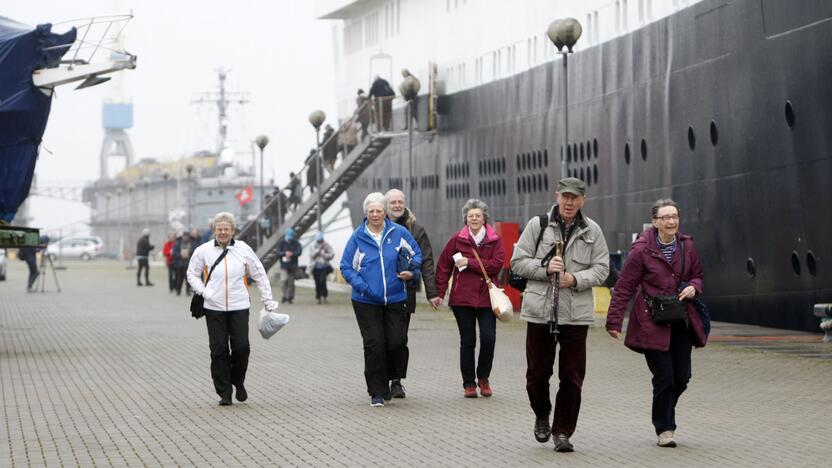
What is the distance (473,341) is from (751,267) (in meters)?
7.93

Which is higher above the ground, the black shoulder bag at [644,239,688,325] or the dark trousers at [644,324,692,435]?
the black shoulder bag at [644,239,688,325]

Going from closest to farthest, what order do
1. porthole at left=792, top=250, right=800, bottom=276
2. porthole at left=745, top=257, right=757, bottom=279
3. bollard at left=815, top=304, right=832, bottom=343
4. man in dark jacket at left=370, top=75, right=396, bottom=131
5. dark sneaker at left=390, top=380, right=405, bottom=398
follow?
dark sneaker at left=390, top=380, right=405, bottom=398, bollard at left=815, top=304, right=832, bottom=343, porthole at left=792, top=250, right=800, bottom=276, porthole at left=745, top=257, right=757, bottom=279, man in dark jacket at left=370, top=75, right=396, bottom=131

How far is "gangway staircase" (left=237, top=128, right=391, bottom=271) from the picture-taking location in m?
39.6

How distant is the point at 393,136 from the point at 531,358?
2825 cm

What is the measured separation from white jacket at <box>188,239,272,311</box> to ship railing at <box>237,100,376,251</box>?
25.7 meters

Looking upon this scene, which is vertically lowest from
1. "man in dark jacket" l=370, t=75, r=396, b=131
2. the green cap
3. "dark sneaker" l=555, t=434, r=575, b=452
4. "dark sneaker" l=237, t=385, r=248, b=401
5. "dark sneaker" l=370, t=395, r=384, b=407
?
"dark sneaker" l=555, t=434, r=575, b=452

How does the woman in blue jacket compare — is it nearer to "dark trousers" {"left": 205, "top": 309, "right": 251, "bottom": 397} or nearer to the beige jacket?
"dark trousers" {"left": 205, "top": 309, "right": 251, "bottom": 397}

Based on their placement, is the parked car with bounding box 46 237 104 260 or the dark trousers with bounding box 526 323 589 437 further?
Answer: the parked car with bounding box 46 237 104 260

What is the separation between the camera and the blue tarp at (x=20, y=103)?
70.3 feet

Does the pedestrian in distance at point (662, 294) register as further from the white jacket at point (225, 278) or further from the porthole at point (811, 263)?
the porthole at point (811, 263)

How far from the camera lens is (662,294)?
10.2 meters

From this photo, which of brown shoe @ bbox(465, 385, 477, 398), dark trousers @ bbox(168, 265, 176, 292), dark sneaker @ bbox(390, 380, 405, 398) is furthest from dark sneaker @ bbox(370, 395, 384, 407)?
dark trousers @ bbox(168, 265, 176, 292)

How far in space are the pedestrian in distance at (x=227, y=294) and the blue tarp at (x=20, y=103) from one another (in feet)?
28.8

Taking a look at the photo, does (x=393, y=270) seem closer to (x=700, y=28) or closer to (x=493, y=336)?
(x=493, y=336)
